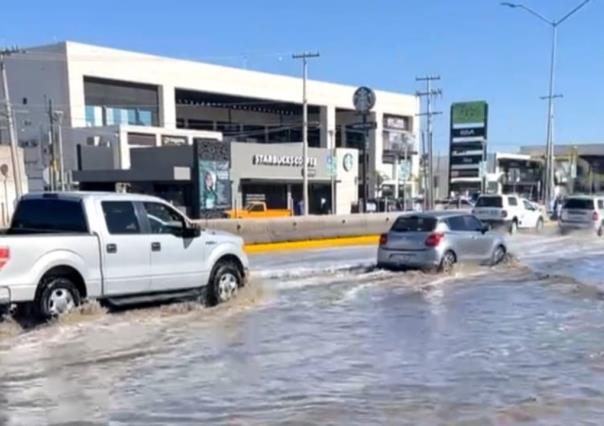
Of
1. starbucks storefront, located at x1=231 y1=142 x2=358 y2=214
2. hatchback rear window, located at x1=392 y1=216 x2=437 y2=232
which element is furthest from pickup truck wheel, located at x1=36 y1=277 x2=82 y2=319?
starbucks storefront, located at x1=231 y1=142 x2=358 y2=214

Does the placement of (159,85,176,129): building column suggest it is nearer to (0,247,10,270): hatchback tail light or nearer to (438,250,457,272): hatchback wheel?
(438,250,457,272): hatchback wheel

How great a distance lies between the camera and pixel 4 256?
415 inches

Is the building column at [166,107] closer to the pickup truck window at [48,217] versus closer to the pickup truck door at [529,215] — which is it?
the pickup truck door at [529,215]

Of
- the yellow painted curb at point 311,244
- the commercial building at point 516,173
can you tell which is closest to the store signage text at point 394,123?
the commercial building at point 516,173

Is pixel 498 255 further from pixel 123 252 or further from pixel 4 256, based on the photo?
pixel 4 256

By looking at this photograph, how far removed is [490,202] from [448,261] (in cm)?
2030

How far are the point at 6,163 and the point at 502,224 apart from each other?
29.3 meters

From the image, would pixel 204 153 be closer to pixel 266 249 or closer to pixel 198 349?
pixel 266 249

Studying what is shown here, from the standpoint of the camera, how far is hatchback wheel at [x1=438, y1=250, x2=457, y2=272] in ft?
62.0

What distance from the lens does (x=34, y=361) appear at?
9281 millimetres

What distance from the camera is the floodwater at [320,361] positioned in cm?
735

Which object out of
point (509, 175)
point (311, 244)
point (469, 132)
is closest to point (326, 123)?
point (469, 132)

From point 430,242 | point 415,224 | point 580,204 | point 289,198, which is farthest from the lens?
point 289,198

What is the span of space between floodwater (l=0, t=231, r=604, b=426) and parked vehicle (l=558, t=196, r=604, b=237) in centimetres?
2167
